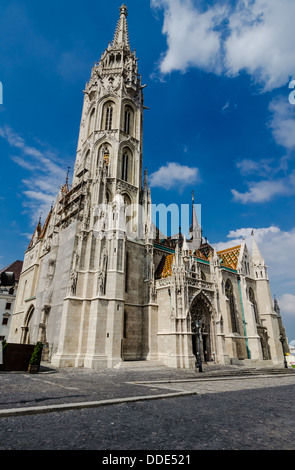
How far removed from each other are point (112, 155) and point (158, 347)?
67.1 ft

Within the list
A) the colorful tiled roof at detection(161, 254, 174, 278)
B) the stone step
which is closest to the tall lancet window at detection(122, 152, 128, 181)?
the colorful tiled roof at detection(161, 254, 174, 278)

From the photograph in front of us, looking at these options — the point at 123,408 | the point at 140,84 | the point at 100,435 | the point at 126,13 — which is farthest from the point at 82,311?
the point at 126,13

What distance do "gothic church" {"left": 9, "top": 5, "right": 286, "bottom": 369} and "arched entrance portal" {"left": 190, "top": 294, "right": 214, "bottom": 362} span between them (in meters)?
0.09

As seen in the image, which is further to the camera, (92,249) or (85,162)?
(85,162)

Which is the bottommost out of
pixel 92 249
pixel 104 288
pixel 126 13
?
Answer: pixel 104 288

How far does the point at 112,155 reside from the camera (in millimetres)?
30172

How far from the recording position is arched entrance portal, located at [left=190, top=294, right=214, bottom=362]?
24.5 m

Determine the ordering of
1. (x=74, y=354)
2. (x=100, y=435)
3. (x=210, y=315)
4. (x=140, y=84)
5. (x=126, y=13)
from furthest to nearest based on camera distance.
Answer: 1. (x=126, y=13)
2. (x=140, y=84)
3. (x=210, y=315)
4. (x=74, y=354)
5. (x=100, y=435)

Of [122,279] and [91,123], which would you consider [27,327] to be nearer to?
[122,279]

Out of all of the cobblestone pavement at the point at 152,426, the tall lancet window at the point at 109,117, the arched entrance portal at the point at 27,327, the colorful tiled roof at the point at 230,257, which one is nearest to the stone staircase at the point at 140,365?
the cobblestone pavement at the point at 152,426

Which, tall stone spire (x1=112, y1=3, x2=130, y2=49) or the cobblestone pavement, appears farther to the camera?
tall stone spire (x1=112, y1=3, x2=130, y2=49)

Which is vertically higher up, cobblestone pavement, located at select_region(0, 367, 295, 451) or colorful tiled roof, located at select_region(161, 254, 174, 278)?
colorful tiled roof, located at select_region(161, 254, 174, 278)

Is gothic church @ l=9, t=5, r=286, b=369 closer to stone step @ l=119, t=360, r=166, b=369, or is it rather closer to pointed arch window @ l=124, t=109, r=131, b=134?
pointed arch window @ l=124, t=109, r=131, b=134

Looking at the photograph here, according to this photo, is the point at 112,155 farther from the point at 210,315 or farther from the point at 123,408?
the point at 123,408
